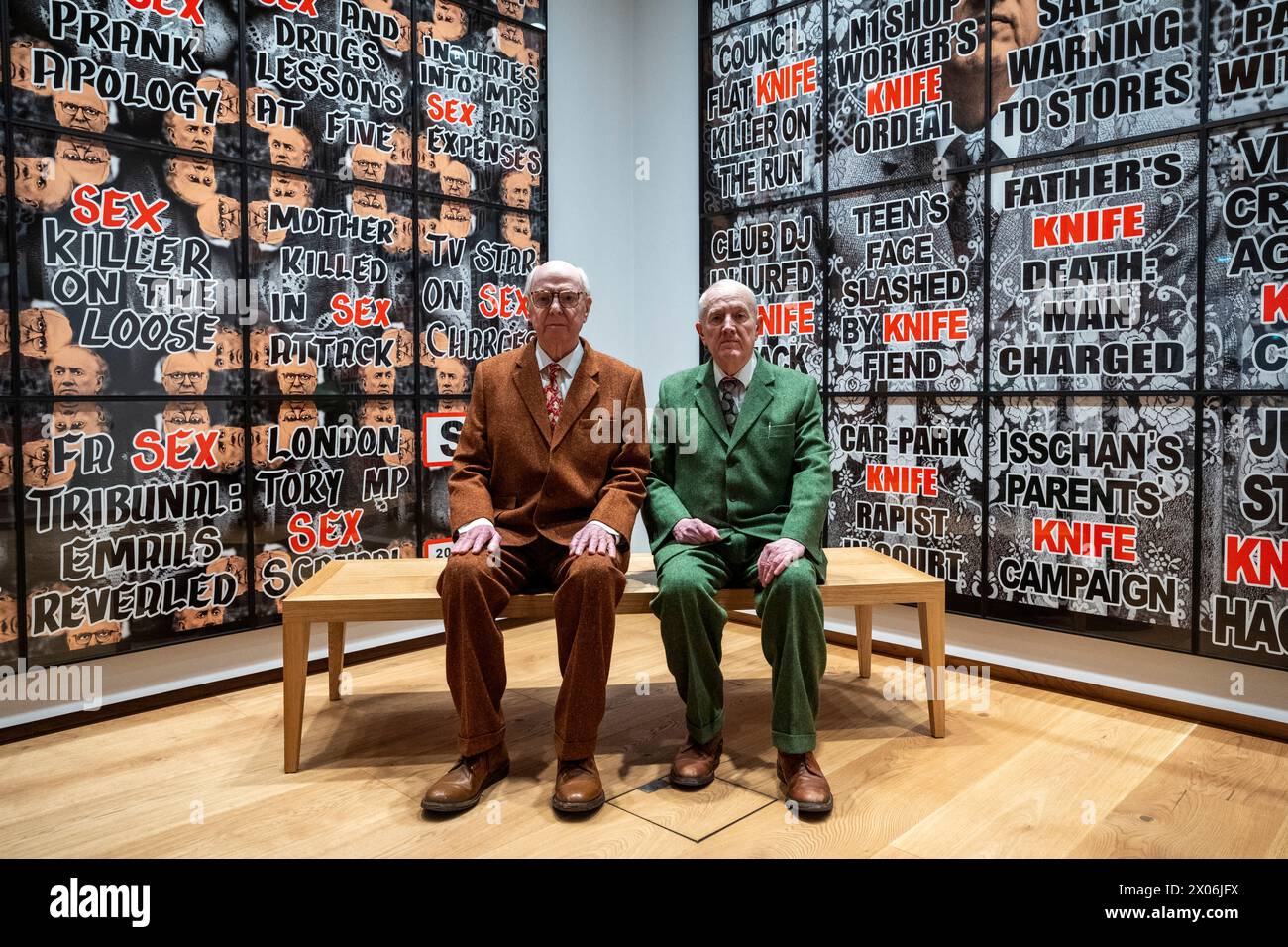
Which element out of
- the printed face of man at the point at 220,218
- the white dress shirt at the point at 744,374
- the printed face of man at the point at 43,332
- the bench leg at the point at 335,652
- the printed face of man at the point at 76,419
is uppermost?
the printed face of man at the point at 220,218

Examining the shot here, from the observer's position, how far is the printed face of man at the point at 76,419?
119 inches

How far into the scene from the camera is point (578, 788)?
242 cm

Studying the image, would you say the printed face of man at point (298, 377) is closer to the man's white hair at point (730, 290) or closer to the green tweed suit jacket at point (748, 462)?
the green tweed suit jacket at point (748, 462)

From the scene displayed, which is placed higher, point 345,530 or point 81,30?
point 81,30

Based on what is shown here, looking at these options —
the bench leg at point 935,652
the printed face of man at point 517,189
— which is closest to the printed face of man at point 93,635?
the printed face of man at point 517,189

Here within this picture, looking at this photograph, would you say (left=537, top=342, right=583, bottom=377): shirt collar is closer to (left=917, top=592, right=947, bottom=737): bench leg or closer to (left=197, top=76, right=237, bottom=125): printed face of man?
(left=917, top=592, right=947, bottom=737): bench leg

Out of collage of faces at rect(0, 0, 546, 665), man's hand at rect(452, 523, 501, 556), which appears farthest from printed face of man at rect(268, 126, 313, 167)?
man's hand at rect(452, 523, 501, 556)

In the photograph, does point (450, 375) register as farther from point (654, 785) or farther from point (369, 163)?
point (654, 785)

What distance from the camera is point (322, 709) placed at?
3277 mm

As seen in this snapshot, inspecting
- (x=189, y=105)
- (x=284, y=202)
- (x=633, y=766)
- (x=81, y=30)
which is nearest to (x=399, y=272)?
(x=284, y=202)

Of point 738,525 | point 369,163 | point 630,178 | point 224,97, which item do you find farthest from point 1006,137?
point 224,97

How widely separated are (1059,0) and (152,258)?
342 centimetres

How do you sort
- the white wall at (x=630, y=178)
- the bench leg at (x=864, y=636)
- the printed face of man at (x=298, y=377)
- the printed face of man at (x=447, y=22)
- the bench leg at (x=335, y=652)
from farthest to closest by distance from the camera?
the white wall at (x=630, y=178), the printed face of man at (x=447, y=22), the printed face of man at (x=298, y=377), the bench leg at (x=864, y=636), the bench leg at (x=335, y=652)

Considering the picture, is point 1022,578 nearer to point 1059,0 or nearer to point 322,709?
point 1059,0
